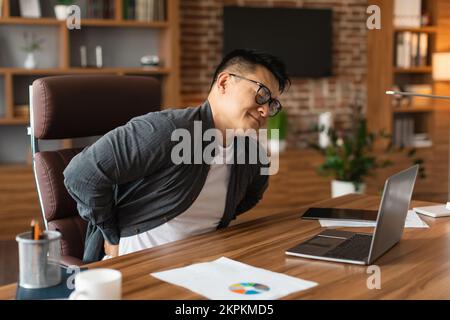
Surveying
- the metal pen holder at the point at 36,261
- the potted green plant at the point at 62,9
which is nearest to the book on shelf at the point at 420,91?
the potted green plant at the point at 62,9

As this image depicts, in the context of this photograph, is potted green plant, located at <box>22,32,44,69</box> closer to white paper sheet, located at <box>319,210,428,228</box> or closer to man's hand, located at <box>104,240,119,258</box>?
man's hand, located at <box>104,240,119,258</box>

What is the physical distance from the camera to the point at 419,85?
606 centimetres

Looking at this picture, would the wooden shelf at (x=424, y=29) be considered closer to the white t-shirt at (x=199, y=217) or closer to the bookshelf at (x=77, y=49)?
the bookshelf at (x=77, y=49)

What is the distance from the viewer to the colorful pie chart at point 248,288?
1240 mm

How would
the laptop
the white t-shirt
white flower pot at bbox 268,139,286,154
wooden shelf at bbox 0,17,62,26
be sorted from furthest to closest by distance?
1. white flower pot at bbox 268,139,286,154
2. wooden shelf at bbox 0,17,62,26
3. the white t-shirt
4. the laptop

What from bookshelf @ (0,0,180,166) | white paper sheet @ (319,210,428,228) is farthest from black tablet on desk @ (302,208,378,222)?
bookshelf @ (0,0,180,166)

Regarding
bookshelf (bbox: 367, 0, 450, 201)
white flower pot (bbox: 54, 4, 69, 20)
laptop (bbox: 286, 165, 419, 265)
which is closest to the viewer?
laptop (bbox: 286, 165, 419, 265)

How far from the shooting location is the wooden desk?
4.09 ft

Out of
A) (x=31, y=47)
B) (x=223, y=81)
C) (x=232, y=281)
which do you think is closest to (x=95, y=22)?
(x=31, y=47)

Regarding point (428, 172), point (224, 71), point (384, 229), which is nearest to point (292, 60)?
point (428, 172)

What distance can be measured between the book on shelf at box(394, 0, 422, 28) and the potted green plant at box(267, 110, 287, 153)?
4.68 feet

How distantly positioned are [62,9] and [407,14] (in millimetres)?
3119

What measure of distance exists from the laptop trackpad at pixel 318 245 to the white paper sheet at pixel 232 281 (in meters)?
0.18

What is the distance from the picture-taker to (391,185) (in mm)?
1429
